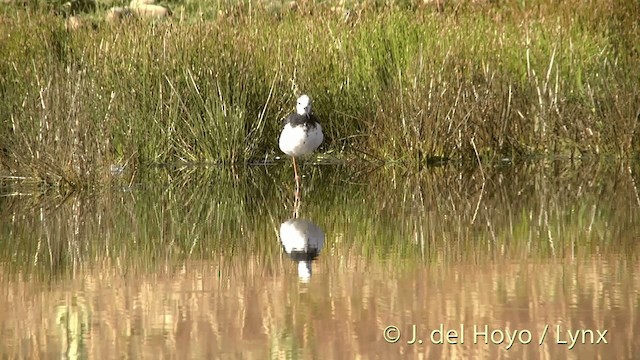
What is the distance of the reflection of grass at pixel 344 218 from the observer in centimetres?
895

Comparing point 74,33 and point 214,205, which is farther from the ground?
point 74,33

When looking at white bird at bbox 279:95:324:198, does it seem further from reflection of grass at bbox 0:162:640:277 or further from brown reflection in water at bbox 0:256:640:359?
brown reflection in water at bbox 0:256:640:359

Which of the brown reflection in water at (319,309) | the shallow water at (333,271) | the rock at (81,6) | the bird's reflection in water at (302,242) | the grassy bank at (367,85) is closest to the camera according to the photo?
the brown reflection in water at (319,309)

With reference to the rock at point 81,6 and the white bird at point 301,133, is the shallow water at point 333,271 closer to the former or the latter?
the white bird at point 301,133

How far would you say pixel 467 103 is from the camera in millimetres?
14461

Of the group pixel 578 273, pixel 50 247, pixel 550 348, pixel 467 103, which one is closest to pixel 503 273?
pixel 578 273

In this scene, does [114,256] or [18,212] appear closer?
[114,256]

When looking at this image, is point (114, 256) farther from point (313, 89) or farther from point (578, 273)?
point (313, 89)

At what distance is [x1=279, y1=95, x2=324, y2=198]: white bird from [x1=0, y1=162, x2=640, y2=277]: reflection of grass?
342 mm

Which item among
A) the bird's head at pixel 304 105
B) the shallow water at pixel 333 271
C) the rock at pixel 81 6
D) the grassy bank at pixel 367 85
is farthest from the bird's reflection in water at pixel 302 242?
the rock at pixel 81 6

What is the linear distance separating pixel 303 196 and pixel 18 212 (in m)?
2.36

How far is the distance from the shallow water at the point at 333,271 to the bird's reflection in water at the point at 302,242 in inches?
2.3

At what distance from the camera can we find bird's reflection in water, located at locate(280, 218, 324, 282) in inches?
333

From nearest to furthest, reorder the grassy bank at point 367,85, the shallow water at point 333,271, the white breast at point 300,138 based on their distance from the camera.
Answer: the shallow water at point 333,271
the white breast at point 300,138
the grassy bank at point 367,85
